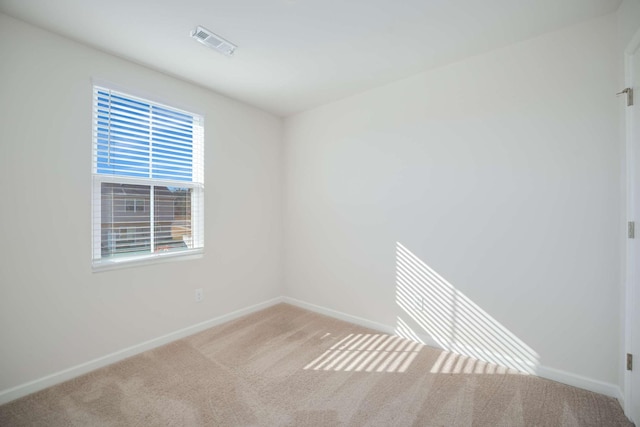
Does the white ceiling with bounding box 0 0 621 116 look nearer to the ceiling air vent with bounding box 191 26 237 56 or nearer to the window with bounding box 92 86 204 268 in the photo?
the ceiling air vent with bounding box 191 26 237 56

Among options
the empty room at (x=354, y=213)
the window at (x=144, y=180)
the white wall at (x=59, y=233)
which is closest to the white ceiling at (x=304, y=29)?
the empty room at (x=354, y=213)

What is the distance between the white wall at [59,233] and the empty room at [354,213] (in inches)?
0.5

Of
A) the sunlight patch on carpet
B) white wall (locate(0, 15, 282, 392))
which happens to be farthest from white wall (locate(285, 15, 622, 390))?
white wall (locate(0, 15, 282, 392))

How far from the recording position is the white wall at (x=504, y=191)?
1885 mm

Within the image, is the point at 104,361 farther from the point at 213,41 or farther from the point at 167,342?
the point at 213,41

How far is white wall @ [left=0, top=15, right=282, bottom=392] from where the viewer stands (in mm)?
1865

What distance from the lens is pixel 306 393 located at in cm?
194

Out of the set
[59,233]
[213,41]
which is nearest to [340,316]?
[59,233]

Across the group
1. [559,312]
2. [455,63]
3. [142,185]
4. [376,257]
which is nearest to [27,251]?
[142,185]

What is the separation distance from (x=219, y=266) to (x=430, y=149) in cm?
249

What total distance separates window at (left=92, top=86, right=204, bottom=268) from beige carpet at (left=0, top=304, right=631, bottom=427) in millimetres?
932

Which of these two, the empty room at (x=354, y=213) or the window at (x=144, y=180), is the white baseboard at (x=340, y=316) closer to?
the empty room at (x=354, y=213)

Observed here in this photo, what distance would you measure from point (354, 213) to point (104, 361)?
8.49 ft

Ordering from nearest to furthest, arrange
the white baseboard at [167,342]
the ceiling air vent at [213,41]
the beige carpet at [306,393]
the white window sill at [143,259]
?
the beige carpet at [306,393]
the white baseboard at [167,342]
the ceiling air vent at [213,41]
the white window sill at [143,259]
